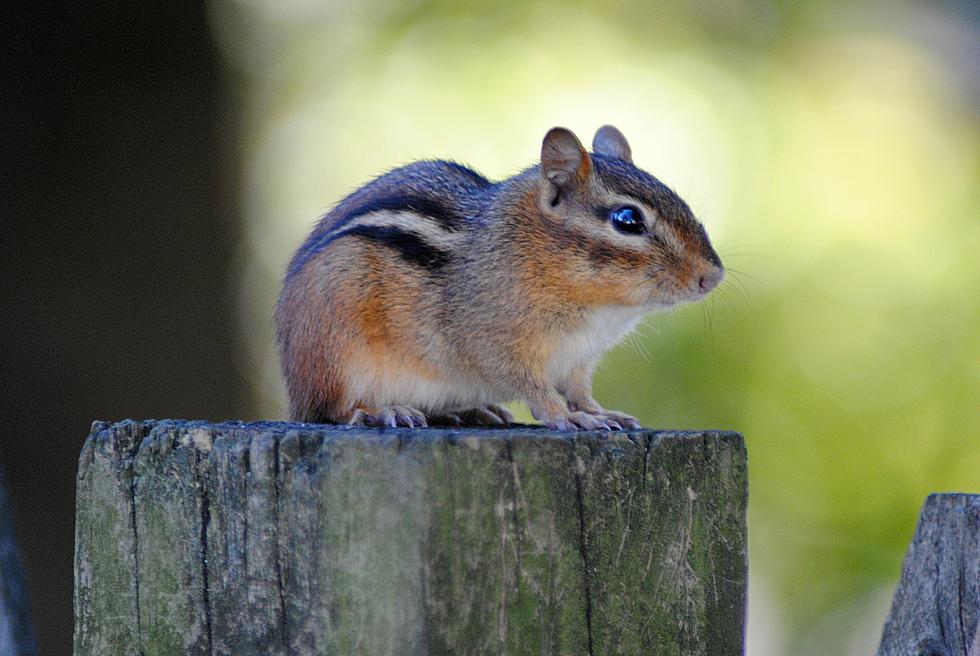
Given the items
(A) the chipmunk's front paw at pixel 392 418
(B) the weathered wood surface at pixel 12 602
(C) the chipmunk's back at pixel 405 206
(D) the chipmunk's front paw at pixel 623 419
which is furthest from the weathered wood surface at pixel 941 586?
(B) the weathered wood surface at pixel 12 602

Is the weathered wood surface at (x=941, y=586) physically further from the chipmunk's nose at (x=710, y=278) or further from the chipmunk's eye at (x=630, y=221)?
the chipmunk's eye at (x=630, y=221)

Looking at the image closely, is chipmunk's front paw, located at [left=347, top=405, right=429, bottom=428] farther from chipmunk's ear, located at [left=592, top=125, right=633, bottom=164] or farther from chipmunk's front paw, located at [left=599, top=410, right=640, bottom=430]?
chipmunk's ear, located at [left=592, top=125, right=633, bottom=164]

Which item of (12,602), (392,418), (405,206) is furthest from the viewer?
(405,206)

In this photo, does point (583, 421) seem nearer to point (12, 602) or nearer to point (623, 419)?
point (623, 419)

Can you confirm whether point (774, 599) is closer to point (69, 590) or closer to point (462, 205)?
point (69, 590)

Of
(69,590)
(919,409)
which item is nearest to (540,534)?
(69,590)

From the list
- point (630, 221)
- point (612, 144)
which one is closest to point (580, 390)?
point (630, 221)
